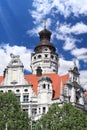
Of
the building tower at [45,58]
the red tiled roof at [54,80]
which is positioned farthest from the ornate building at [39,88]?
the building tower at [45,58]

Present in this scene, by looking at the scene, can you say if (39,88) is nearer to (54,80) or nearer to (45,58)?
(54,80)

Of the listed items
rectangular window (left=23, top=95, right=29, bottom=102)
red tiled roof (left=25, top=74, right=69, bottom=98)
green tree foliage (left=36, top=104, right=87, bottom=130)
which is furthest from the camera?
red tiled roof (left=25, top=74, right=69, bottom=98)

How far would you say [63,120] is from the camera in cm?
8119

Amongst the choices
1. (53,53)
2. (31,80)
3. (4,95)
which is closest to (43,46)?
(53,53)

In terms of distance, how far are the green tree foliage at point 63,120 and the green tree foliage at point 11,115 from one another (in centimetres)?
326

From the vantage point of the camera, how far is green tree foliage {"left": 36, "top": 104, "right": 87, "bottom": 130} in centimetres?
8044

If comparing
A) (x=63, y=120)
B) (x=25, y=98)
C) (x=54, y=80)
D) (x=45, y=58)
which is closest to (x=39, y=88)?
(x=25, y=98)

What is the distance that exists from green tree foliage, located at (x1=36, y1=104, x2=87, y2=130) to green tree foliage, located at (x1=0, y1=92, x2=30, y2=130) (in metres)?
3.26

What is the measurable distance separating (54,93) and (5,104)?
21715 mm

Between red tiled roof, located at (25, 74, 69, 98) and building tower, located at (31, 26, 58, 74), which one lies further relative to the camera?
building tower, located at (31, 26, 58, 74)

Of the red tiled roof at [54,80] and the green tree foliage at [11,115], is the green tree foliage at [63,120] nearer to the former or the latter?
the green tree foliage at [11,115]

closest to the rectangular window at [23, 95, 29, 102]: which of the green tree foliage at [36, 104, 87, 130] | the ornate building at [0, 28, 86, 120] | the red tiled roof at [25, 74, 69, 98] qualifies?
the ornate building at [0, 28, 86, 120]

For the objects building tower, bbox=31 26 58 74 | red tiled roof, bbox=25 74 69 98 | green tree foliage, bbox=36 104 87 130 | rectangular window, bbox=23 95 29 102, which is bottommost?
green tree foliage, bbox=36 104 87 130

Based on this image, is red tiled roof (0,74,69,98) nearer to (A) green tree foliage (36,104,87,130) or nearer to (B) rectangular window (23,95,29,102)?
(B) rectangular window (23,95,29,102)
